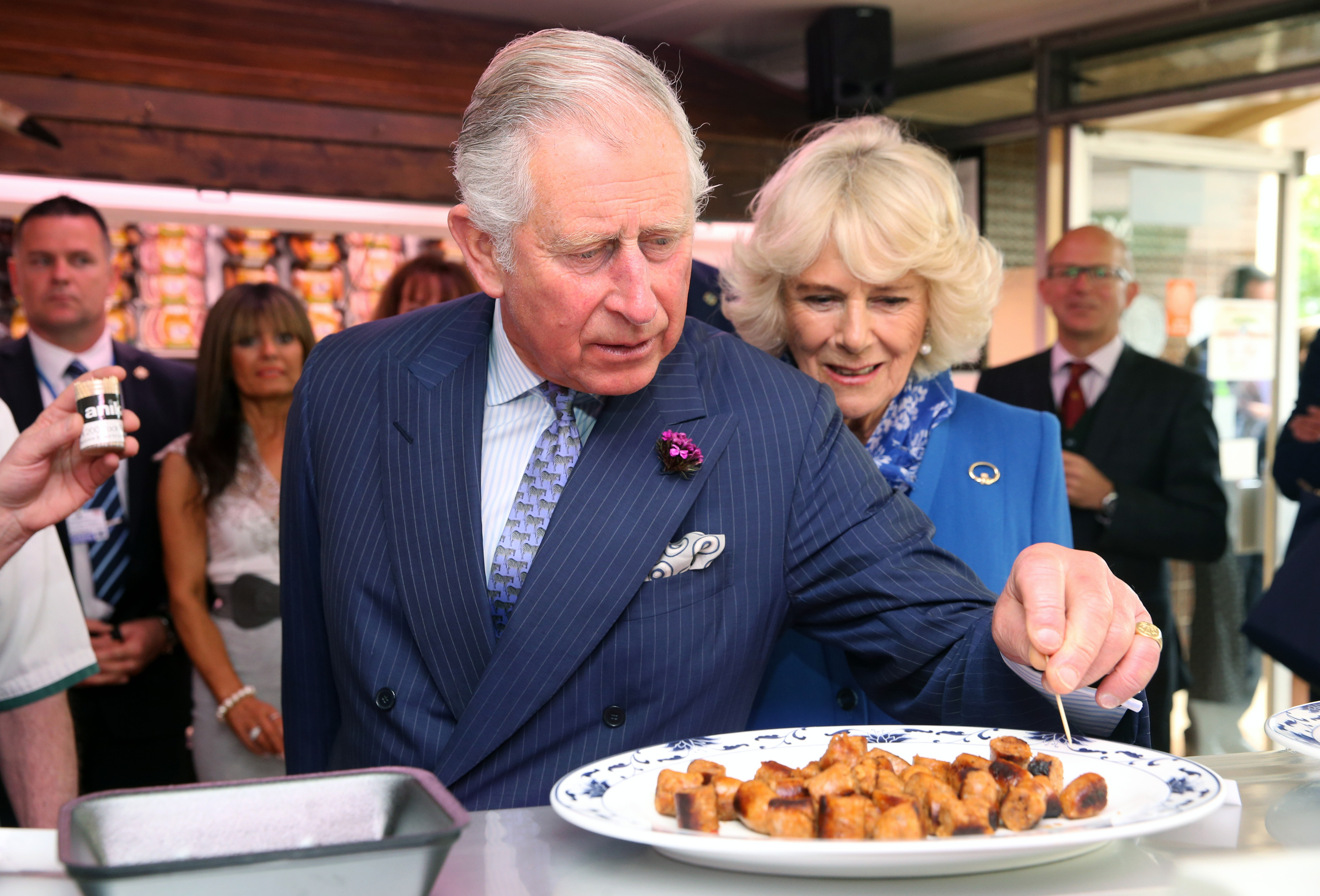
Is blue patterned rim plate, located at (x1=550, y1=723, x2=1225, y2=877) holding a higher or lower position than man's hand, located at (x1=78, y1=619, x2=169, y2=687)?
higher

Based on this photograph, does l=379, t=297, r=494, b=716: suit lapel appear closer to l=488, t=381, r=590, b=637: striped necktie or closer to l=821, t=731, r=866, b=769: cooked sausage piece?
l=488, t=381, r=590, b=637: striped necktie

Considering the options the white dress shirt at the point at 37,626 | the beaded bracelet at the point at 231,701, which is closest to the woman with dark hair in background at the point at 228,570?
the beaded bracelet at the point at 231,701

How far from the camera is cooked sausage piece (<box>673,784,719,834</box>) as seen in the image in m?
0.96

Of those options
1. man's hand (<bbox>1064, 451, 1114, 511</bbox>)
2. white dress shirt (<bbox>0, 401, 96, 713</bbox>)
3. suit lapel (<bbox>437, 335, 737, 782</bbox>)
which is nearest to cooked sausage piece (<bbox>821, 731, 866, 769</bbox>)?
suit lapel (<bbox>437, 335, 737, 782</bbox>)

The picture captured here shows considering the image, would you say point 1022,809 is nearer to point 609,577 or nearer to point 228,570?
point 609,577

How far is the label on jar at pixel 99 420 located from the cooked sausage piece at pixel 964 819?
3.78 feet

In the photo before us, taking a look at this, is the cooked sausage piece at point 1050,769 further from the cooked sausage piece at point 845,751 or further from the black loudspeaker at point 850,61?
the black loudspeaker at point 850,61

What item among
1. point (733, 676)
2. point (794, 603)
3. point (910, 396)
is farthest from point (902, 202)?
point (733, 676)

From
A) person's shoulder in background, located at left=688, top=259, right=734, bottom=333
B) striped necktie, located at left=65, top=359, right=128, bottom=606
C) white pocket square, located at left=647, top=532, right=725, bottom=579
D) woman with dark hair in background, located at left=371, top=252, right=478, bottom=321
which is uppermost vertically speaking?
woman with dark hair in background, located at left=371, top=252, right=478, bottom=321

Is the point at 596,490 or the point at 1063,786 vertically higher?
the point at 596,490

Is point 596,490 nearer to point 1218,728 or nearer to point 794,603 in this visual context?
point 794,603

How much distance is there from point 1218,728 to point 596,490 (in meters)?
4.93

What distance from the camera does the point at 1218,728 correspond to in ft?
17.7

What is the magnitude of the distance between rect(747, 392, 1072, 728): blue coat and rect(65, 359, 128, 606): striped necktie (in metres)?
2.31
